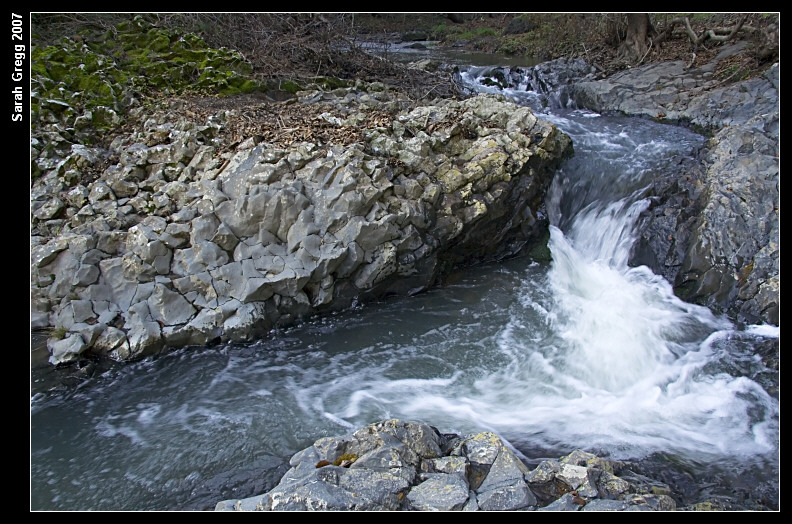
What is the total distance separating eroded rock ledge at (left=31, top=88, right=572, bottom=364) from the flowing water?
1.35ft

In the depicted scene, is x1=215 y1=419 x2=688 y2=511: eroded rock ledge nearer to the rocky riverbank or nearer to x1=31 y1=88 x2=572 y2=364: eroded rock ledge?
the rocky riverbank

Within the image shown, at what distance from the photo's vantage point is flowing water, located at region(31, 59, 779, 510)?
4.69 metres

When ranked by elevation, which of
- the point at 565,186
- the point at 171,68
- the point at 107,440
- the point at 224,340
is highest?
the point at 171,68

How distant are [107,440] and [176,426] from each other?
625 mm

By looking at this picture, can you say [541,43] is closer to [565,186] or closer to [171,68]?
[565,186]

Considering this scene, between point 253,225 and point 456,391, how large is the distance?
3362 millimetres

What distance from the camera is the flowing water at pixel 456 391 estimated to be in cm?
469

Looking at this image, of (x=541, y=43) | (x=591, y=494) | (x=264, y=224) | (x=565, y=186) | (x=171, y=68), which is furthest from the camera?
(x=541, y=43)

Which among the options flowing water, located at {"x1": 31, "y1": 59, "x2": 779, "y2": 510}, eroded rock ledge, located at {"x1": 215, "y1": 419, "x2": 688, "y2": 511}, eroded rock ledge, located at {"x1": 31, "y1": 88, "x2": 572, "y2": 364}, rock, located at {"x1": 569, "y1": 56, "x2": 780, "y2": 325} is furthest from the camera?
rock, located at {"x1": 569, "y1": 56, "x2": 780, "y2": 325}

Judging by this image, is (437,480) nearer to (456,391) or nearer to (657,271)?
(456,391)

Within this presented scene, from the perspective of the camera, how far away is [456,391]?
5746 millimetres

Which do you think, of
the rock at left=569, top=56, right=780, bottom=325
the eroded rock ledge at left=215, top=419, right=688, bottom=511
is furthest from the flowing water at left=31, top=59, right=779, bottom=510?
the eroded rock ledge at left=215, top=419, right=688, bottom=511

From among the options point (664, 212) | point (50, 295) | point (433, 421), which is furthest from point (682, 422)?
point (50, 295)

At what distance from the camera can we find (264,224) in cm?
686
